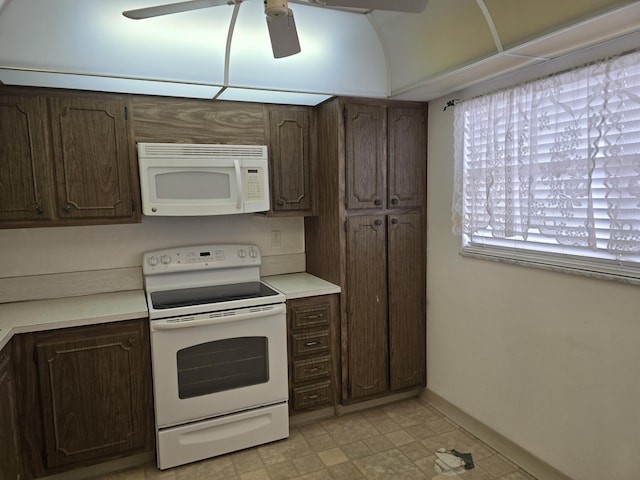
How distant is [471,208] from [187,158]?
65.9 inches

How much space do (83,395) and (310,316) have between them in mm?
1300

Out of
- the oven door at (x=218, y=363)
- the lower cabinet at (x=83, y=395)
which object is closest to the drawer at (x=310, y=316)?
the oven door at (x=218, y=363)

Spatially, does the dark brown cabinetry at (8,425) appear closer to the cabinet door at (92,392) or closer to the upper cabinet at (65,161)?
the cabinet door at (92,392)

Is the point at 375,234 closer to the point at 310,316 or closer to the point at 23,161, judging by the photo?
the point at 310,316

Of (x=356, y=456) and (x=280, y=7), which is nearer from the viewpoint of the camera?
(x=280, y=7)

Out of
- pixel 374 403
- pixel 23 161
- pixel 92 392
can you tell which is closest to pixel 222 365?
pixel 92 392

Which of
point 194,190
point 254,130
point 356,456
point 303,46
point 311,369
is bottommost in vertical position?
point 356,456

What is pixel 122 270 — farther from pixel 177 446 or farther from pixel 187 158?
pixel 177 446

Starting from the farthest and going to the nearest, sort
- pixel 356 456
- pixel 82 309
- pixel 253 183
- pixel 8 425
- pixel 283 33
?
pixel 253 183 < pixel 356 456 < pixel 82 309 < pixel 8 425 < pixel 283 33

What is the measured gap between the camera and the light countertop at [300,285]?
2754 mm

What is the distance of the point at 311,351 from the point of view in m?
2.82

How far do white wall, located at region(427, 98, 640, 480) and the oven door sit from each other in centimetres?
110

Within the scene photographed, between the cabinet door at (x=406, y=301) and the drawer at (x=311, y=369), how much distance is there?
47 cm

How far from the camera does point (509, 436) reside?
2.48m
